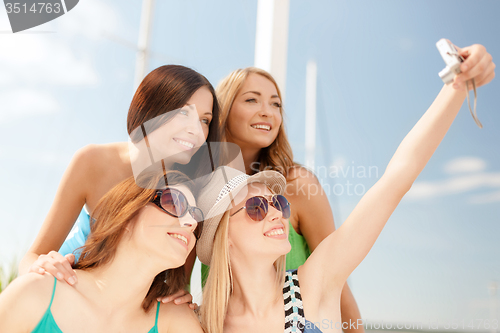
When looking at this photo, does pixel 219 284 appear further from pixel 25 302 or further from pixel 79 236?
pixel 79 236

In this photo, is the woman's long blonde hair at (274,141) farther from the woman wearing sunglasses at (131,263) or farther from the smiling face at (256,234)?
the woman wearing sunglasses at (131,263)

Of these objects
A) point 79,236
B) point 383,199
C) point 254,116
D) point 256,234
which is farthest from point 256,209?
point 79,236

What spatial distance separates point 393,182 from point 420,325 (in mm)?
2329

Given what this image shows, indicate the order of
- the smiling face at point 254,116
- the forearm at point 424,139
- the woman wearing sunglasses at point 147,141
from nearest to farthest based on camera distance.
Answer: the forearm at point 424,139, the woman wearing sunglasses at point 147,141, the smiling face at point 254,116

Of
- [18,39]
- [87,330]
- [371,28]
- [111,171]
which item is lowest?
[87,330]

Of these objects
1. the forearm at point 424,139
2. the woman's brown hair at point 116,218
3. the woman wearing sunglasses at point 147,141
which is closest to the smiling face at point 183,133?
the woman wearing sunglasses at point 147,141

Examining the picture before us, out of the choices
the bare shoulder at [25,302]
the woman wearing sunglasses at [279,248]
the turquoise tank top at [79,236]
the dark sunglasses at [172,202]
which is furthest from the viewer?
the turquoise tank top at [79,236]

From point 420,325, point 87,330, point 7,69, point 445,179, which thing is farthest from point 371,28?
point 87,330

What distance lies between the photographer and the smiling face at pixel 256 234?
1989 millimetres

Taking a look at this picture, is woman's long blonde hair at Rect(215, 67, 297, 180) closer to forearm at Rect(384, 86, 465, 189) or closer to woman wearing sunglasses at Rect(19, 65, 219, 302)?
woman wearing sunglasses at Rect(19, 65, 219, 302)

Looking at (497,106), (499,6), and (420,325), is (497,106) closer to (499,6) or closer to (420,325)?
(499,6)

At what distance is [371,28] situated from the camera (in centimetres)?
794

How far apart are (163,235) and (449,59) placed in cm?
161

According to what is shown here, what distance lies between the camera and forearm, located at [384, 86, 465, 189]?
69.3 inches
